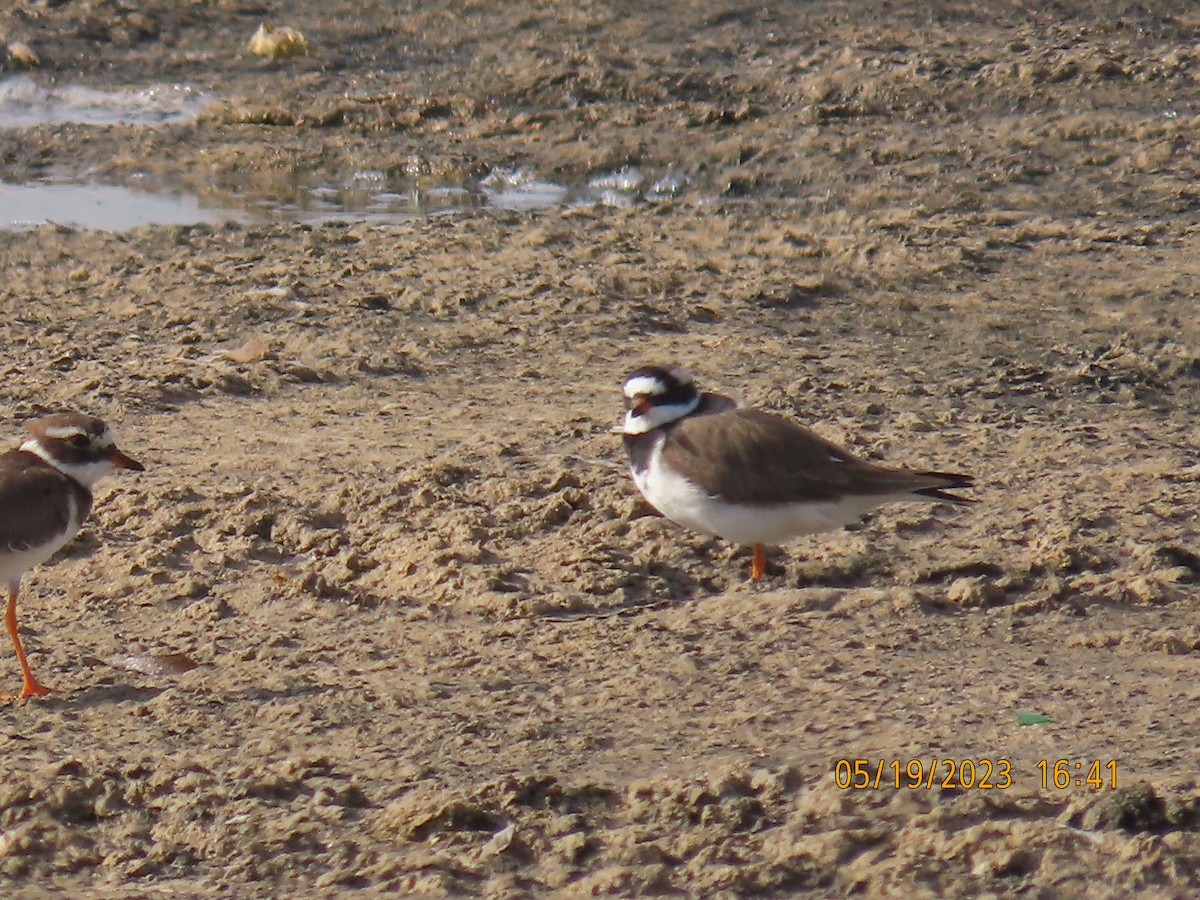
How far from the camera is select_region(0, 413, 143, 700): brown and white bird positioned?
17.5ft

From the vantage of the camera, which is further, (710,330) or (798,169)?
(798,169)

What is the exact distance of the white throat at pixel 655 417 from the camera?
237 inches

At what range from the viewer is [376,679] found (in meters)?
5.08

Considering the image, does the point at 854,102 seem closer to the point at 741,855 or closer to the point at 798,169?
the point at 798,169

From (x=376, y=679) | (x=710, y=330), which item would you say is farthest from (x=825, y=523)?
(x=710, y=330)

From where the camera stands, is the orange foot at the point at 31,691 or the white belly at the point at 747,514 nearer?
the orange foot at the point at 31,691

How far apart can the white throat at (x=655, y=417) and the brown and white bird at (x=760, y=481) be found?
10cm

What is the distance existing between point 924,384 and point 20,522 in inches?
148
